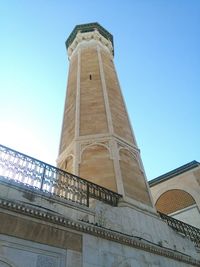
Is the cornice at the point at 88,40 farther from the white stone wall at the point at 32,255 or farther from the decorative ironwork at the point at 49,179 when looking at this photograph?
the white stone wall at the point at 32,255

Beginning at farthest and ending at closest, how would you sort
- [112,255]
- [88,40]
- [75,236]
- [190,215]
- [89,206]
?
[88,40], [190,215], [89,206], [112,255], [75,236]

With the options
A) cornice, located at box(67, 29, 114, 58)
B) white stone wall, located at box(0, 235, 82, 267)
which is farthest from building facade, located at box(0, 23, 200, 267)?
cornice, located at box(67, 29, 114, 58)

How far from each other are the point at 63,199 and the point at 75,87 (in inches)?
280

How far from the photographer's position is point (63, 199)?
18.1ft

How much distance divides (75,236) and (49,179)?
1349 millimetres

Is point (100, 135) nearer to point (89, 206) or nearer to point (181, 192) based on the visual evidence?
point (89, 206)

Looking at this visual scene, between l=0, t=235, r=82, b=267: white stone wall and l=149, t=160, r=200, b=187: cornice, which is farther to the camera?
l=149, t=160, r=200, b=187: cornice

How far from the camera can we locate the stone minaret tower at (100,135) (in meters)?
7.80

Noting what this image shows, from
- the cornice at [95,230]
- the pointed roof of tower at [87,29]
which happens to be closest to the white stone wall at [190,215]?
the cornice at [95,230]

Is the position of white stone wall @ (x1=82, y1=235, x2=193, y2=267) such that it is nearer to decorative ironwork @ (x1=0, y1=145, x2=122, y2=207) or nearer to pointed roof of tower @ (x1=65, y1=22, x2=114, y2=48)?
decorative ironwork @ (x1=0, y1=145, x2=122, y2=207)

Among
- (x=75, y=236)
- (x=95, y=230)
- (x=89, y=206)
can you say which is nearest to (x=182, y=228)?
(x=89, y=206)

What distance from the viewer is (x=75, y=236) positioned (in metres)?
5.05

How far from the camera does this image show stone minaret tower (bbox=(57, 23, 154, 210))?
307 inches

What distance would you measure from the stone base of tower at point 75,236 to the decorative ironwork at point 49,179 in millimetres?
340
